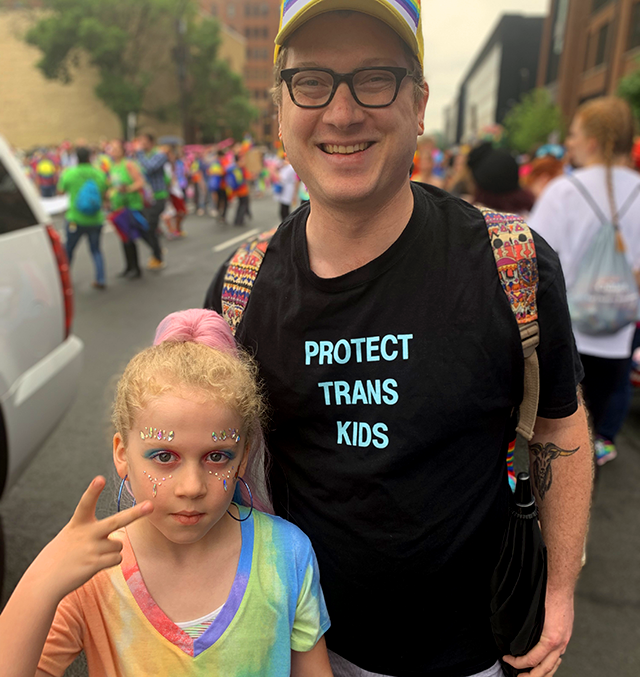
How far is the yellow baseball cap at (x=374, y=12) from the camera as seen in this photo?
1.21 meters

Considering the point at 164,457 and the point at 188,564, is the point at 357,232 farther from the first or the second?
the point at 188,564

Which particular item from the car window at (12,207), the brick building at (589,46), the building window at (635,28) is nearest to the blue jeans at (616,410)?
the car window at (12,207)

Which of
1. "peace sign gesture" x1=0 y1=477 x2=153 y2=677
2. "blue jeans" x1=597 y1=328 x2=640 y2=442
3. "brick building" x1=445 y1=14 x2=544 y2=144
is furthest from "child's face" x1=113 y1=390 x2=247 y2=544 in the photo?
"brick building" x1=445 y1=14 x2=544 y2=144

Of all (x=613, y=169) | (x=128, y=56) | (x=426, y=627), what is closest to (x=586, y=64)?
(x=128, y=56)

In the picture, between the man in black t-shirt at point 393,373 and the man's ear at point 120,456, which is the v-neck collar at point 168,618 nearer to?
the man's ear at point 120,456

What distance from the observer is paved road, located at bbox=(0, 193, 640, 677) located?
2789 millimetres

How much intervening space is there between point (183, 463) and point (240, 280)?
18.1 inches

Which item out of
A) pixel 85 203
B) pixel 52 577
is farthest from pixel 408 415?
pixel 85 203

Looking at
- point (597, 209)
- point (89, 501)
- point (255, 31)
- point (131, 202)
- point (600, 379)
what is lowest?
point (131, 202)

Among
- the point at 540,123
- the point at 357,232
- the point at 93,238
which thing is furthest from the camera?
Answer: the point at 540,123

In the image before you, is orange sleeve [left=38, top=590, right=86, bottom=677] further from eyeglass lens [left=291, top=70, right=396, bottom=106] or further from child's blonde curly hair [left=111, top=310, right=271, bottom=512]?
eyeglass lens [left=291, top=70, right=396, bottom=106]

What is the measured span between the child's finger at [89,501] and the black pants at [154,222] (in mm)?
9113

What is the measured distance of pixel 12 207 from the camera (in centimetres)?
330

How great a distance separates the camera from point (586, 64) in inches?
1751
